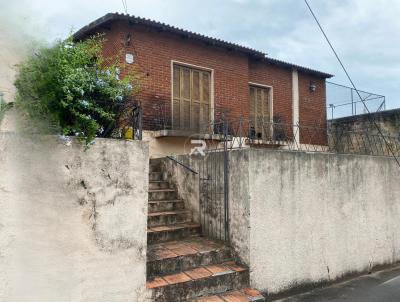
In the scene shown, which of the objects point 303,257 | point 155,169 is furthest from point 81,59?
point 303,257

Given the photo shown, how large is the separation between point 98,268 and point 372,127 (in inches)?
375

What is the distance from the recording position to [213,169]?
523 centimetres

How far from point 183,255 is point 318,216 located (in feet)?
7.51

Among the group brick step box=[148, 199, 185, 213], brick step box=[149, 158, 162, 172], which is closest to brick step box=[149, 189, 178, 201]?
brick step box=[148, 199, 185, 213]

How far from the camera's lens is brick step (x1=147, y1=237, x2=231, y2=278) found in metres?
4.14

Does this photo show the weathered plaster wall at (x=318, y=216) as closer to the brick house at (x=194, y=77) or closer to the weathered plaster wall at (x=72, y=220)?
the weathered plaster wall at (x=72, y=220)

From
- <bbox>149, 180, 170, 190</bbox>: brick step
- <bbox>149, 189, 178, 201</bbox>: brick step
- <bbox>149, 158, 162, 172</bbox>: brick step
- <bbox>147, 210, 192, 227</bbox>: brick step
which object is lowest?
<bbox>147, 210, 192, 227</bbox>: brick step

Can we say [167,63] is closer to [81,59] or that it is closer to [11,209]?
[81,59]

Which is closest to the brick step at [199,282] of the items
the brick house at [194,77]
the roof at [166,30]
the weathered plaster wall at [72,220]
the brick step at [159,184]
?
the weathered plaster wall at [72,220]

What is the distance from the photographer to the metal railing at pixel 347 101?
12078 mm

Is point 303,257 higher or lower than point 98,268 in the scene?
lower

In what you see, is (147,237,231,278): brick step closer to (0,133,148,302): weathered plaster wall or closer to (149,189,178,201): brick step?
(0,133,148,302): weathered plaster wall

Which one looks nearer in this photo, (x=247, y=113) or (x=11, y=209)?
(x=11, y=209)

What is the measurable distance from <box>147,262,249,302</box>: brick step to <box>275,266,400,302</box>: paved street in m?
0.83
